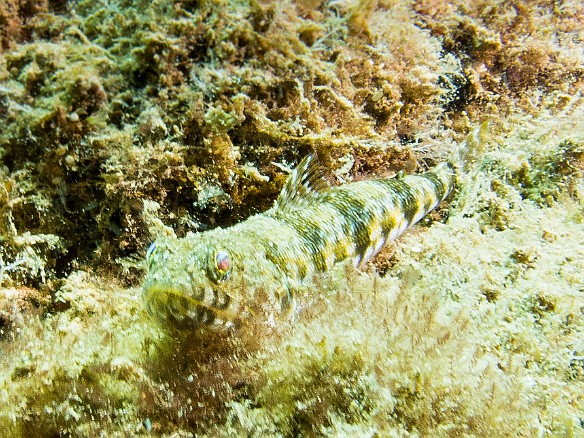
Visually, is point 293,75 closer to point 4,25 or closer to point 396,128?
point 396,128

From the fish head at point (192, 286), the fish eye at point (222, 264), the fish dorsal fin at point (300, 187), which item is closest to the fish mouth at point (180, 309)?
the fish head at point (192, 286)

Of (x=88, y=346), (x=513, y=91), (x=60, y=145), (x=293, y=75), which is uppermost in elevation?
(x=513, y=91)

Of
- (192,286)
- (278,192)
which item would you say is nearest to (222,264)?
(192,286)

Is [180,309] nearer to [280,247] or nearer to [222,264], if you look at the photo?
[222,264]

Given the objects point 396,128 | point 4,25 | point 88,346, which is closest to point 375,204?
point 396,128

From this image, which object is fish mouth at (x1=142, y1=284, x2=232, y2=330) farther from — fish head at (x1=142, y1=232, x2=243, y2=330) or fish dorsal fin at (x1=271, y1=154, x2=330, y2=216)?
fish dorsal fin at (x1=271, y1=154, x2=330, y2=216)

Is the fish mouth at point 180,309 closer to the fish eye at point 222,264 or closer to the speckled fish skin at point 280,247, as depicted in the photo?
the speckled fish skin at point 280,247
